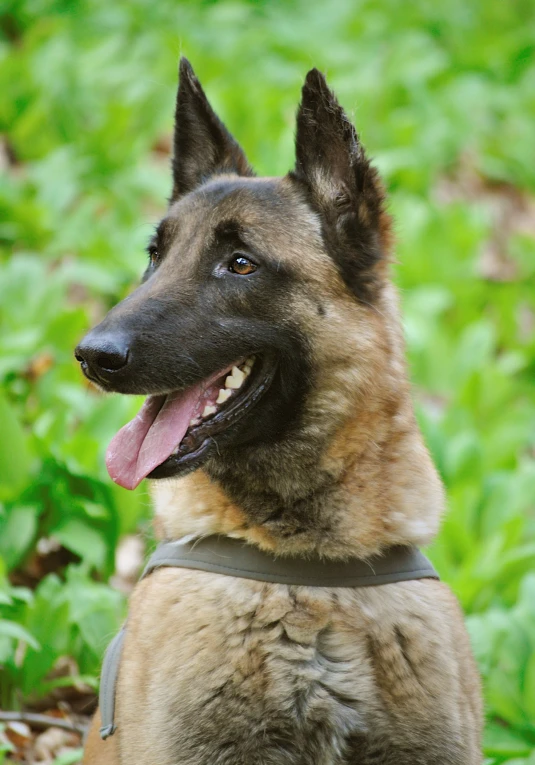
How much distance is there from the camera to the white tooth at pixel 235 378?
2846 millimetres

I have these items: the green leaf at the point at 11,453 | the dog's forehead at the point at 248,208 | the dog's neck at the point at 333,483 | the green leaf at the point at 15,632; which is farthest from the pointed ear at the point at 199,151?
the green leaf at the point at 15,632

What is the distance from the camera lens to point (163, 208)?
7.58 meters

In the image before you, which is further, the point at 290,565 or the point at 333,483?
the point at 333,483

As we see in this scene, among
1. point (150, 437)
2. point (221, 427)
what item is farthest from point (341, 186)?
point (150, 437)

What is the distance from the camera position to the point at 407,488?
289 centimetres

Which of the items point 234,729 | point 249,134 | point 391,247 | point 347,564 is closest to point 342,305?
point 391,247

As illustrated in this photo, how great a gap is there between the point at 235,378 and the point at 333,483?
42 centimetres

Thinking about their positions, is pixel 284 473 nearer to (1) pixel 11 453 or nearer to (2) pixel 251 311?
(2) pixel 251 311

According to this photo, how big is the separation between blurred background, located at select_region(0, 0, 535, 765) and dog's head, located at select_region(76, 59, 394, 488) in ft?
1.60

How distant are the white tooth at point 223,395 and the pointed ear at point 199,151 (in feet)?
3.02

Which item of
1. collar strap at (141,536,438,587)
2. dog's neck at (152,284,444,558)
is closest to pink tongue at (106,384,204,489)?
dog's neck at (152,284,444,558)

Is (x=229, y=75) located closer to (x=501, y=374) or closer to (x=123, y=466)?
(x=501, y=374)

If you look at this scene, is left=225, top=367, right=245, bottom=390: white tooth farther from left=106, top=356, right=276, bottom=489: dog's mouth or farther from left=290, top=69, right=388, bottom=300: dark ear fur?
left=290, top=69, right=388, bottom=300: dark ear fur

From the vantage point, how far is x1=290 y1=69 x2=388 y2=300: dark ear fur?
114 inches
